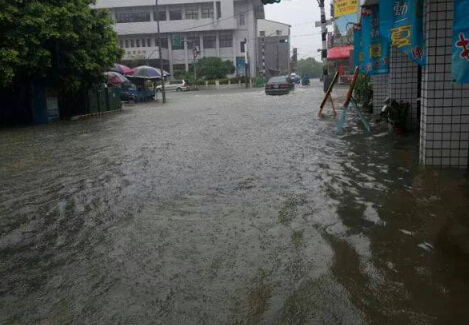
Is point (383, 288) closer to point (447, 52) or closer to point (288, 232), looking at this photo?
point (288, 232)

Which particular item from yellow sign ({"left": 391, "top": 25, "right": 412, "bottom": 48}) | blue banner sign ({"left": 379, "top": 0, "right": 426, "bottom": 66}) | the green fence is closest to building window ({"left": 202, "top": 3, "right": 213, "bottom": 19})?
the green fence

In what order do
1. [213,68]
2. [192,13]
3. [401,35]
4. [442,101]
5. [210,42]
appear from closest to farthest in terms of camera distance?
[442,101], [401,35], [213,68], [192,13], [210,42]

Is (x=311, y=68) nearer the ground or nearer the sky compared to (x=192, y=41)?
nearer the ground

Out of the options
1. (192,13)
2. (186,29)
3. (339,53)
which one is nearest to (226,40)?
(192,13)

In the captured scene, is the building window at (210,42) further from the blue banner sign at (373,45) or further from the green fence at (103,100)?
the blue banner sign at (373,45)

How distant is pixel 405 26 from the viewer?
722 cm

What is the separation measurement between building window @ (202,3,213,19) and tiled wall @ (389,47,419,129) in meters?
62.4

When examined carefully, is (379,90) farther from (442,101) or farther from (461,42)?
(461,42)

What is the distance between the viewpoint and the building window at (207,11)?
70.0 meters

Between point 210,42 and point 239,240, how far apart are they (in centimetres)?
7134

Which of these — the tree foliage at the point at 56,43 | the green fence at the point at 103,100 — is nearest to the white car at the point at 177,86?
the green fence at the point at 103,100

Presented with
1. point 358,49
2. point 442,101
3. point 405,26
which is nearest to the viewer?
point 442,101

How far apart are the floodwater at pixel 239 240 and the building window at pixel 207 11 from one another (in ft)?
212

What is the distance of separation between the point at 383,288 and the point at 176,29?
70.4 metres
